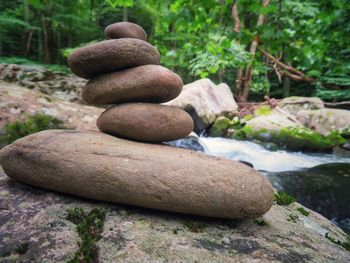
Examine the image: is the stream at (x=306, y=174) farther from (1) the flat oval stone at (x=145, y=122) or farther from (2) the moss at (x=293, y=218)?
(1) the flat oval stone at (x=145, y=122)

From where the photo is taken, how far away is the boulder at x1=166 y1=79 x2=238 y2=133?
10.0 meters

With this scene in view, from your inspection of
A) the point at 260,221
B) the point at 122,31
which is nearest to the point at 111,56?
the point at 122,31

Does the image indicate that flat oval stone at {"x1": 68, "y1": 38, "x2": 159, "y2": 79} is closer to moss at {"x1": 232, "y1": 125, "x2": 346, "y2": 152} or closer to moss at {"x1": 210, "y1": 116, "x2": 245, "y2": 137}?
moss at {"x1": 232, "y1": 125, "x2": 346, "y2": 152}

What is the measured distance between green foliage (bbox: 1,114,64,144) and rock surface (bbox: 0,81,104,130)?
0.08 m

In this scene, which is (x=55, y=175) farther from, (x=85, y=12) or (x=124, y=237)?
(x=85, y=12)

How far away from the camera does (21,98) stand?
15.4 ft

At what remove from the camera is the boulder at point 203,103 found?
32.9ft

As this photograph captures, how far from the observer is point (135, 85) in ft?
9.78

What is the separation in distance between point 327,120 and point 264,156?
14.4 ft

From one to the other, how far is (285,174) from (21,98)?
5.90 meters

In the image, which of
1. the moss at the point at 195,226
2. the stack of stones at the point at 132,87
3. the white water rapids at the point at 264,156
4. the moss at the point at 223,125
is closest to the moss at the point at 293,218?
the moss at the point at 195,226

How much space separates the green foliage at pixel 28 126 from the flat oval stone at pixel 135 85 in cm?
185

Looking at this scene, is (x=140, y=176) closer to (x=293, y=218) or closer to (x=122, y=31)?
(x=293, y=218)

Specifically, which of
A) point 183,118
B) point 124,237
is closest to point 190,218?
point 124,237
